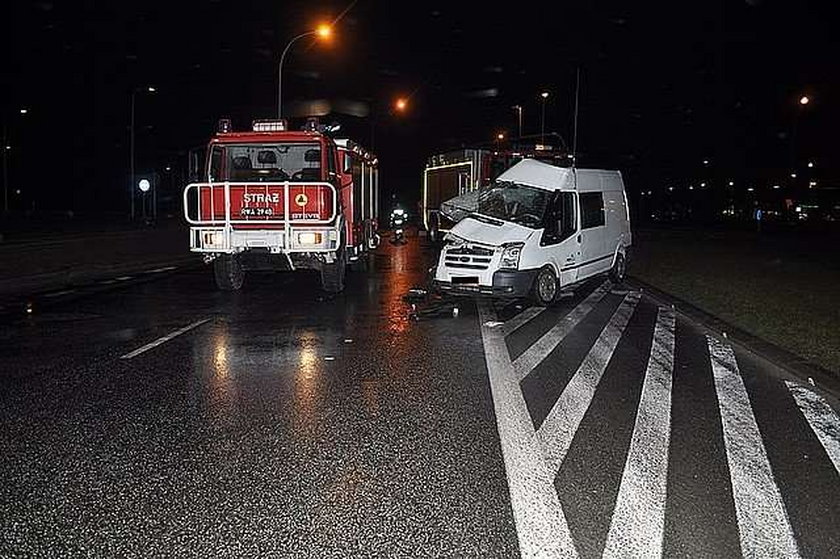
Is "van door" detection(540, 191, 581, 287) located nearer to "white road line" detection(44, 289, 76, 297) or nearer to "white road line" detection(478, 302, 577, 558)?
"white road line" detection(478, 302, 577, 558)

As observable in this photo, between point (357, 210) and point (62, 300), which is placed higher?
point (357, 210)

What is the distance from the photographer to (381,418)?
23.3 feet

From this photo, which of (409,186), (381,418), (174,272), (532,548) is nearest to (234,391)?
(381,418)

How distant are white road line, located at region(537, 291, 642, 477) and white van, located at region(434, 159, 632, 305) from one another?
7.80 ft

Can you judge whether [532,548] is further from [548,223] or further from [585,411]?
[548,223]

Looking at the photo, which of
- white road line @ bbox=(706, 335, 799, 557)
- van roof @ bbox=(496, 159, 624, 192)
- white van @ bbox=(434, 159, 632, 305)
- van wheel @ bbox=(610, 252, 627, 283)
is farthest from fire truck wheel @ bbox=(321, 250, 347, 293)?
white road line @ bbox=(706, 335, 799, 557)

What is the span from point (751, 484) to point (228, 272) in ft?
39.8

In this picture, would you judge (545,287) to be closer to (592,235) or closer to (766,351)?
(592,235)

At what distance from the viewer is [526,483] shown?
551 centimetres

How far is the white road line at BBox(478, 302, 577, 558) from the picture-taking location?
15.0ft

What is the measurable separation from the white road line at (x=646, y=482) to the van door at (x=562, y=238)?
18.5 ft

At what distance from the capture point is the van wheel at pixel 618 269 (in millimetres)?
17672

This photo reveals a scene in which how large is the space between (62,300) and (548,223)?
8557 mm

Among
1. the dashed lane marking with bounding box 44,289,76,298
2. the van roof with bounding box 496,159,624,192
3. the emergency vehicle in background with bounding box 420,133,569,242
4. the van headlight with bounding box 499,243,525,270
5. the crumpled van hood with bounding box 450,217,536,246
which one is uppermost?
the emergency vehicle in background with bounding box 420,133,569,242
